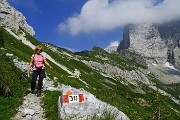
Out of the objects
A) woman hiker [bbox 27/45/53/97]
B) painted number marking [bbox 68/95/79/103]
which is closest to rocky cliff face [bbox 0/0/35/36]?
woman hiker [bbox 27/45/53/97]

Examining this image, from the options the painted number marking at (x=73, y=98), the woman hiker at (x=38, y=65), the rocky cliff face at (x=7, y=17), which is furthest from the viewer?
the rocky cliff face at (x=7, y=17)

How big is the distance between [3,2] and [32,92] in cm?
9733

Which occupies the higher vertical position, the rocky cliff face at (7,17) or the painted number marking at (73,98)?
the rocky cliff face at (7,17)

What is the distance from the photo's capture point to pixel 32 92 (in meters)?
22.2

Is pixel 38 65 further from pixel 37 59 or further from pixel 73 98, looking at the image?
pixel 73 98

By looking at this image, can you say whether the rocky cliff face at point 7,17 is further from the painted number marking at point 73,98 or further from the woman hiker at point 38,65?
the painted number marking at point 73,98

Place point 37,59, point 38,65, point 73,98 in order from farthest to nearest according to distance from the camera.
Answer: point 38,65
point 37,59
point 73,98

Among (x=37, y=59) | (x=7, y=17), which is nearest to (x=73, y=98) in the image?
(x=37, y=59)

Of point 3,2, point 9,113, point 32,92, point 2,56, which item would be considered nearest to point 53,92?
point 32,92

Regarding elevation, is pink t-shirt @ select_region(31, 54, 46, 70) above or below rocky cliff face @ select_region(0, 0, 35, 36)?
below

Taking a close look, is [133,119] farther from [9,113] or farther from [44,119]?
[9,113]

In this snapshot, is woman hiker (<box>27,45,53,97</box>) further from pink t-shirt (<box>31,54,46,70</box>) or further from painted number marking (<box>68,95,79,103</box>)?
painted number marking (<box>68,95,79,103</box>)

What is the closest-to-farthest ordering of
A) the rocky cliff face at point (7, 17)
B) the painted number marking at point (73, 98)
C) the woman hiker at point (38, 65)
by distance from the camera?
the painted number marking at point (73, 98) → the woman hiker at point (38, 65) → the rocky cliff face at point (7, 17)

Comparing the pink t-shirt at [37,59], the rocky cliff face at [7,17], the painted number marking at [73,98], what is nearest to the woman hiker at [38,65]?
the pink t-shirt at [37,59]
